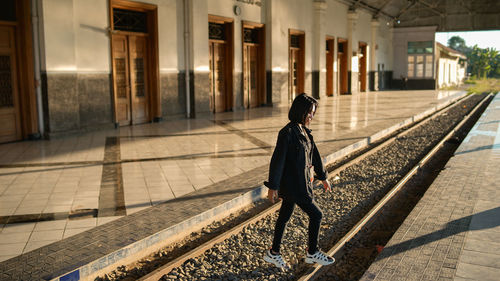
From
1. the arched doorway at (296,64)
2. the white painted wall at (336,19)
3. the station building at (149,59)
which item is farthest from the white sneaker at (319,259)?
the white painted wall at (336,19)

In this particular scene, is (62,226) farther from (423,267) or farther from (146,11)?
(146,11)

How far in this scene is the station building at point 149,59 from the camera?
10219 mm

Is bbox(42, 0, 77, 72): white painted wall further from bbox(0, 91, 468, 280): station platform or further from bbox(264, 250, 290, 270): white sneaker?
bbox(264, 250, 290, 270): white sneaker

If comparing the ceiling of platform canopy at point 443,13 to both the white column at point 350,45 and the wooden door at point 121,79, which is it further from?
the wooden door at point 121,79

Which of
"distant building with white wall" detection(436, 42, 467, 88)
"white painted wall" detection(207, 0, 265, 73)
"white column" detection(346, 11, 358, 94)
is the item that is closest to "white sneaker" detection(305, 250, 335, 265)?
"white painted wall" detection(207, 0, 265, 73)

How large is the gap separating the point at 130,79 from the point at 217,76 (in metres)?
4.55

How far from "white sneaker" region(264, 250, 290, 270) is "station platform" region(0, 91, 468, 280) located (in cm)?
113

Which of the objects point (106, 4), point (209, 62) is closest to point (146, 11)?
point (106, 4)

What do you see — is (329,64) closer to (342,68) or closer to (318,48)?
(342,68)

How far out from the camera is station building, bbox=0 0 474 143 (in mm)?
10219

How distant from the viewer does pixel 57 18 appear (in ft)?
33.9

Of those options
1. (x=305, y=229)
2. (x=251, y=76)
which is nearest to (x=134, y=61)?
(x=251, y=76)

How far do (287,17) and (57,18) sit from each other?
12157mm

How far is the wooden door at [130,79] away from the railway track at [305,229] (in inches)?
259
